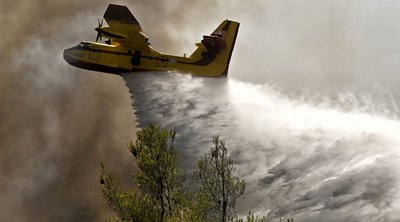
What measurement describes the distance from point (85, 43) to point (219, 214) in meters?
29.7

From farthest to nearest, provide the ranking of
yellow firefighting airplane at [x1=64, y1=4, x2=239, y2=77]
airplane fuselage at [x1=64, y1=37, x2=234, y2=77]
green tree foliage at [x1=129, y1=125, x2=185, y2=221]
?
airplane fuselage at [x1=64, y1=37, x2=234, y2=77] < yellow firefighting airplane at [x1=64, y1=4, x2=239, y2=77] < green tree foliage at [x1=129, y1=125, x2=185, y2=221]

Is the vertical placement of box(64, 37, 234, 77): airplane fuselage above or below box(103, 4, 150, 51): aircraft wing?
below

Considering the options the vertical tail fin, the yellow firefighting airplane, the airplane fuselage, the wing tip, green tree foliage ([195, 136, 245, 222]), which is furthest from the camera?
the vertical tail fin

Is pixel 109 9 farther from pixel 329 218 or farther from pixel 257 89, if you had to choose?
pixel 329 218

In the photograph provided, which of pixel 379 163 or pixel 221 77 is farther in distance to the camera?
pixel 221 77

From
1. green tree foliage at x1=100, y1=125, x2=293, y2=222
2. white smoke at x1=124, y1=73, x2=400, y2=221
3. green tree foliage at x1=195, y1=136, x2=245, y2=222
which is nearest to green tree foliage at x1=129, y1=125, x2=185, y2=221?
green tree foliage at x1=100, y1=125, x2=293, y2=222

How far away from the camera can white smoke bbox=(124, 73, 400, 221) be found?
32312 mm

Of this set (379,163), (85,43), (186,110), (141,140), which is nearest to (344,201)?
(379,163)

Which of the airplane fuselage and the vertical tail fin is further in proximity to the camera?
the vertical tail fin

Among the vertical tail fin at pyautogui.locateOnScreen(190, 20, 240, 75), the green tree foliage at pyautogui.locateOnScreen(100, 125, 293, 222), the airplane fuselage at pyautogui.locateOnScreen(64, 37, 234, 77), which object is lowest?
the green tree foliage at pyautogui.locateOnScreen(100, 125, 293, 222)

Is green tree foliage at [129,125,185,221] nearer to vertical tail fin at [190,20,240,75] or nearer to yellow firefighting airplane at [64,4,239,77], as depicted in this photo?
yellow firefighting airplane at [64,4,239,77]

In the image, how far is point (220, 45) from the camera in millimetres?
59562

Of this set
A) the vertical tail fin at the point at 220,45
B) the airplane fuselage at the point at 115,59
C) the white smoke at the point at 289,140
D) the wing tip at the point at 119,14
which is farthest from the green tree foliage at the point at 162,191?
the vertical tail fin at the point at 220,45

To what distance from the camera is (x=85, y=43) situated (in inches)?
2266
